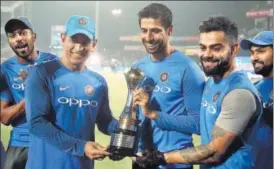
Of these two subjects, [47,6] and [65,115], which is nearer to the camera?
[65,115]

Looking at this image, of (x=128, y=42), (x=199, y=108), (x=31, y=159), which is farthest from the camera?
(x=128, y=42)

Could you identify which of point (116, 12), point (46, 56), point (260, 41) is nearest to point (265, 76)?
point (260, 41)

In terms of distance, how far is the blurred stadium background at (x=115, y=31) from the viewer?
7.29 feet

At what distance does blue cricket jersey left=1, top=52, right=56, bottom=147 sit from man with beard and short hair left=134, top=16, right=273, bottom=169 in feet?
2.69

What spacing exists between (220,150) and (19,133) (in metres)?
1.23

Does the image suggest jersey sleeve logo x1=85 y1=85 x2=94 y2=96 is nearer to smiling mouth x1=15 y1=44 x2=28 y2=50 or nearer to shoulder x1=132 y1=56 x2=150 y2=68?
shoulder x1=132 y1=56 x2=150 y2=68

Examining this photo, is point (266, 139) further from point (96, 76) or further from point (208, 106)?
point (96, 76)

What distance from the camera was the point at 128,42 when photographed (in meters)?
2.73

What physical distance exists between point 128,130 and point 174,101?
0.30 metres

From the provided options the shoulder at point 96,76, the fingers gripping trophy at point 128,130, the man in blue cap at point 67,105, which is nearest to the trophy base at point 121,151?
the fingers gripping trophy at point 128,130

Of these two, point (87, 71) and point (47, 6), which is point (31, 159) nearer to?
point (87, 71)

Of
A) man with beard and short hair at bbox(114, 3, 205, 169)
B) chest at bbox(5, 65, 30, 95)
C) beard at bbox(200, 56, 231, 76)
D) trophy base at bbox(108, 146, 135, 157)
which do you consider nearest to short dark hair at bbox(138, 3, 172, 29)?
man with beard and short hair at bbox(114, 3, 205, 169)

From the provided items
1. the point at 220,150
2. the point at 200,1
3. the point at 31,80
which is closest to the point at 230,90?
the point at 220,150

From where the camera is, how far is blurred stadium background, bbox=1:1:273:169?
2221 millimetres
